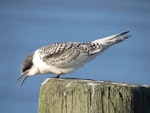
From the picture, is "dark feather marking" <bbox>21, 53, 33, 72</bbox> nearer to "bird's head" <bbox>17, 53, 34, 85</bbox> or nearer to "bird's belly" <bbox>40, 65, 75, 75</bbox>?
"bird's head" <bbox>17, 53, 34, 85</bbox>

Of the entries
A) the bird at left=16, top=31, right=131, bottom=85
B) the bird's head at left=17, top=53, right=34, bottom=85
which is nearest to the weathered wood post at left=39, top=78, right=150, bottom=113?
the bird at left=16, top=31, right=131, bottom=85

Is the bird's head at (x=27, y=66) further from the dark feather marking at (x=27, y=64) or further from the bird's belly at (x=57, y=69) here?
the bird's belly at (x=57, y=69)

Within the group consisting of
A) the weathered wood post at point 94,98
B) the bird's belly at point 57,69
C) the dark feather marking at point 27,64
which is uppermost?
the dark feather marking at point 27,64

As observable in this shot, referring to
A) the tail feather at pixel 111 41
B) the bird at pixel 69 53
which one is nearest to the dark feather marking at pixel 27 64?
the bird at pixel 69 53

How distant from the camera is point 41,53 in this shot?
6.11m

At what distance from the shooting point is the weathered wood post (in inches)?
118

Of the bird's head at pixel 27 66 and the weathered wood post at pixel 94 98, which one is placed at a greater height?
the bird's head at pixel 27 66

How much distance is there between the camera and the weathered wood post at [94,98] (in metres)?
3.00

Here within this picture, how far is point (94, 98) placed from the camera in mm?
2996

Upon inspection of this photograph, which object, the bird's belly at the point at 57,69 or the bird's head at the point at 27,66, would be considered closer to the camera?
the bird's belly at the point at 57,69

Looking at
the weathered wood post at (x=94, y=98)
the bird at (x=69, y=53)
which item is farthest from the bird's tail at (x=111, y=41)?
the weathered wood post at (x=94, y=98)

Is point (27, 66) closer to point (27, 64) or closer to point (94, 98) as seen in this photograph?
point (27, 64)

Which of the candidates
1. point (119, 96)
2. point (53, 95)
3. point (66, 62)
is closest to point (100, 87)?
point (119, 96)

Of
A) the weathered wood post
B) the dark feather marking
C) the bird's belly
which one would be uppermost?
the dark feather marking
